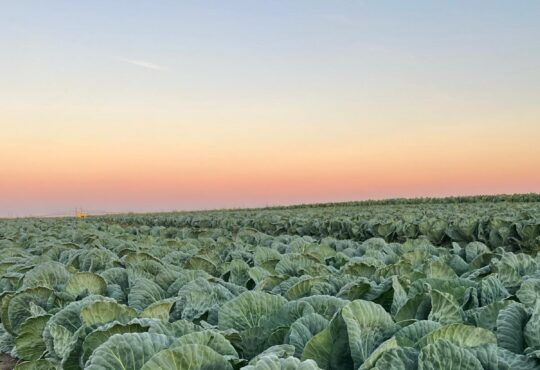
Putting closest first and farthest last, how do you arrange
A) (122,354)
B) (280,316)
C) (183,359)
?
(183,359), (122,354), (280,316)

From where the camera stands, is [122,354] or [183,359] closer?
[183,359]

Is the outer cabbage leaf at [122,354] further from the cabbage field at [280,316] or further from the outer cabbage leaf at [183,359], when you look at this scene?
the outer cabbage leaf at [183,359]

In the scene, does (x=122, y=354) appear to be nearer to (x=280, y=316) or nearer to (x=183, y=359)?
→ (x=183, y=359)

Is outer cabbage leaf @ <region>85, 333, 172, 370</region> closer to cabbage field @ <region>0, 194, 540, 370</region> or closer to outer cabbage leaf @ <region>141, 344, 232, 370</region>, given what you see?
cabbage field @ <region>0, 194, 540, 370</region>

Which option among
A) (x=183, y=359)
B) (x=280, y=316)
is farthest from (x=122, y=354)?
(x=280, y=316)

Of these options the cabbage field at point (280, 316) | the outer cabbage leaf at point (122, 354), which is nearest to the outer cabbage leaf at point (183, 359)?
Answer: the cabbage field at point (280, 316)

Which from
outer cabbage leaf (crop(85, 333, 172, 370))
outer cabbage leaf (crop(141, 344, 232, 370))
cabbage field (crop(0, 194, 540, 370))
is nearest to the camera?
outer cabbage leaf (crop(141, 344, 232, 370))

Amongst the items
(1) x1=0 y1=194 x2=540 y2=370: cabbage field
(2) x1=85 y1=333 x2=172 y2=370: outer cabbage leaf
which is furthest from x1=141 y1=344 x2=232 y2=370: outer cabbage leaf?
(2) x1=85 y1=333 x2=172 y2=370: outer cabbage leaf

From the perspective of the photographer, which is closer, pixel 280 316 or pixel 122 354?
pixel 122 354

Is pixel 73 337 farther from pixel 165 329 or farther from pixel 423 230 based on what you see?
pixel 423 230

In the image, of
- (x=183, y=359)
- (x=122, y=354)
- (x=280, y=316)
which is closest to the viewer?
(x=183, y=359)

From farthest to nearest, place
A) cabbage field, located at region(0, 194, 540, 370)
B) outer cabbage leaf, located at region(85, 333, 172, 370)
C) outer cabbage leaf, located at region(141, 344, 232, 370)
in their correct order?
outer cabbage leaf, located at region(85, 333, 172, 370)
cabbage field, located at region(0, 194, 540, 370)
outer cabbage leaf, located at region(141, 344, 232, 370)

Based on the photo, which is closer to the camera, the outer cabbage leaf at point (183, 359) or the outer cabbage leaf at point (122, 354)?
the outer cabbage leaf at point (183, 359)

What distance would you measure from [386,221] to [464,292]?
11276 mm
